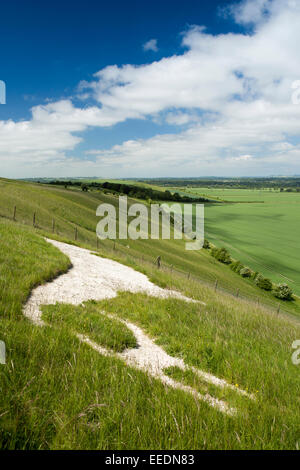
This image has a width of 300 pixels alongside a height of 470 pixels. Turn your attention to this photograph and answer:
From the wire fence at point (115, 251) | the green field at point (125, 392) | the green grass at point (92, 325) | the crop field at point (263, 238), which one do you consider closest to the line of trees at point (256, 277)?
the crop field at point (263, 238)

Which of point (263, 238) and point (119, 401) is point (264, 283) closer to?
point (263, 238)

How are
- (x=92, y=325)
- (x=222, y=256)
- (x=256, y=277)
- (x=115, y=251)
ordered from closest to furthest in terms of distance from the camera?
(x=92, y=325), (x=115, y=251), (x=256, y=277), (x=222, y=256)

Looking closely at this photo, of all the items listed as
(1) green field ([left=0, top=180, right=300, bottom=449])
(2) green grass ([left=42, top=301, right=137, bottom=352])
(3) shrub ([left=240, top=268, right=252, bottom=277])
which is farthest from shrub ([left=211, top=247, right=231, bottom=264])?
(2) green grass ([left=42, top=301, right=137, bottom=352])

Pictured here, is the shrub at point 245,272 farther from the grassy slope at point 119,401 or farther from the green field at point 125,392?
the grassy slope at point 119,401

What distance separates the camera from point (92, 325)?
569 cm

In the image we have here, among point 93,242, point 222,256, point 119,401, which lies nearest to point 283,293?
point 222,256

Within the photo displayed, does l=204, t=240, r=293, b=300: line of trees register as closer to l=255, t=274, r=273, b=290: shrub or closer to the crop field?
l=255, t=274, r=273, b=290: shrub

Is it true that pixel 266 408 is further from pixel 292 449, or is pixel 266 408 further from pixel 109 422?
pixel 109 422

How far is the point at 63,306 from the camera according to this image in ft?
22.2

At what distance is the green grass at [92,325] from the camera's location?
17.2 ft

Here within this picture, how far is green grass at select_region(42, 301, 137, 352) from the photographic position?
5.23 meters
